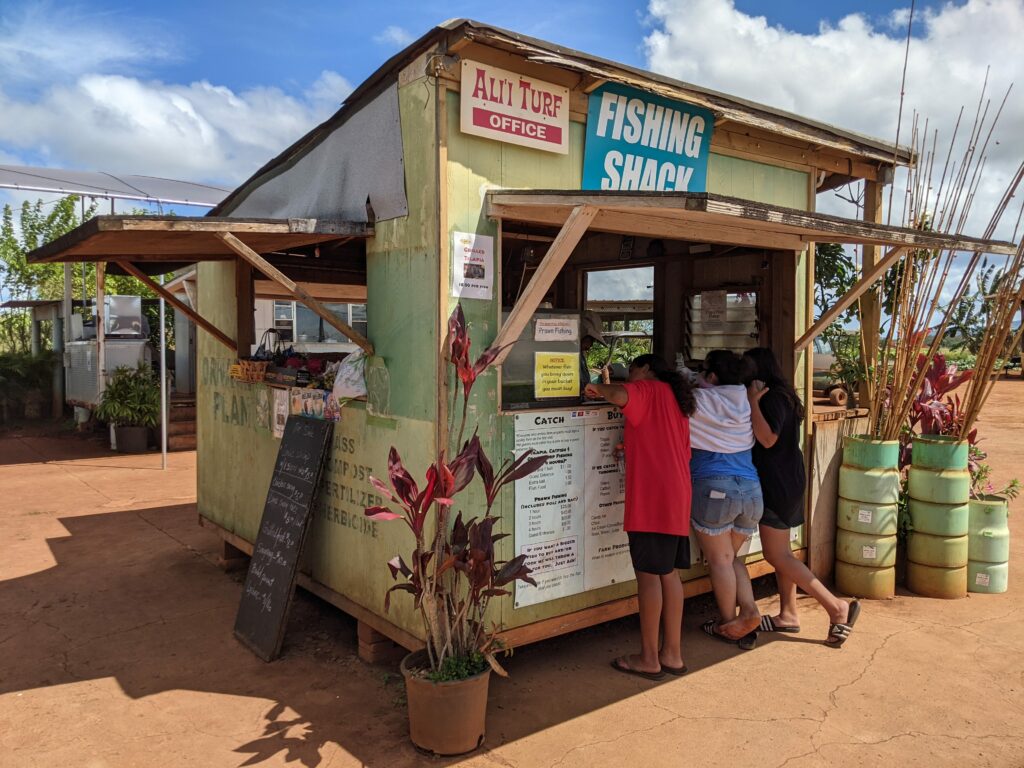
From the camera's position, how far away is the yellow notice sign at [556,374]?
434cm

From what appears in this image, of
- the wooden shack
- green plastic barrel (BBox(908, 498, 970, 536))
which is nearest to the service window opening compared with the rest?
the wooden shack

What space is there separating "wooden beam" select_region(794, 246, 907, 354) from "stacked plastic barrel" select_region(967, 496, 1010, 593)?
5.88 feet

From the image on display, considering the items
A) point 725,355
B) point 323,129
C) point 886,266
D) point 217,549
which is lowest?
point 217,549

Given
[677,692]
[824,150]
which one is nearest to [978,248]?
[824,150]

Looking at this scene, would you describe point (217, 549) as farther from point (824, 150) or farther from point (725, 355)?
point (824, 150)

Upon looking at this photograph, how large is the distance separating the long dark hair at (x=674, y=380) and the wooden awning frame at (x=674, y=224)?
0.74m

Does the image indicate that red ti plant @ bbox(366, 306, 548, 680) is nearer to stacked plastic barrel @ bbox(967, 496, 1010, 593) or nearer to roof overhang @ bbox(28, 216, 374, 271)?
roof overhang @ bbox(28, 216, 374, 271)

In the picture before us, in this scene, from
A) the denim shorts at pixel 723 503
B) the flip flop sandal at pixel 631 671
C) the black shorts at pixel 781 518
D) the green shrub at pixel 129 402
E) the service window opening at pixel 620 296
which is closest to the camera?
the flip flop sandal at pixel 631 671

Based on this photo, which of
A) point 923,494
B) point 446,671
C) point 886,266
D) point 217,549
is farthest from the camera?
point 217,549

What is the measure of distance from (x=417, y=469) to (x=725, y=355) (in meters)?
1.94

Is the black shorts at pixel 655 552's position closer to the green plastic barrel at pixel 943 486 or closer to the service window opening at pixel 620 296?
the service window opening at pixel 620 296

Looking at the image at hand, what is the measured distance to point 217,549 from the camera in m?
6.79

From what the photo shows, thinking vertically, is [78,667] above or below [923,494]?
below

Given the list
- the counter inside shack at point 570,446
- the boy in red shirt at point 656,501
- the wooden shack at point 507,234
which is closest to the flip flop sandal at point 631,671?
the boy in red shirt at point 656,501
